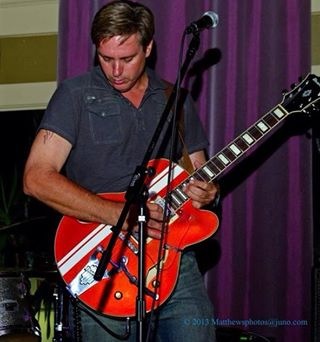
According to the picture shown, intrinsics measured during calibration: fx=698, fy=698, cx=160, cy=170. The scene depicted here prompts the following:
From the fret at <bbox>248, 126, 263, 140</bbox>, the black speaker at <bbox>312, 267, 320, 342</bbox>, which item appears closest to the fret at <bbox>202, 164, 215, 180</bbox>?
the fret at <bbox>248, 126, 263, 140</bbox>

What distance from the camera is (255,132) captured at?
2734 mm

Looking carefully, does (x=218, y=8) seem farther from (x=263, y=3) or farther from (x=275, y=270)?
(x=275, y=270)

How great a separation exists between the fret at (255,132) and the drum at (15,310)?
124cm

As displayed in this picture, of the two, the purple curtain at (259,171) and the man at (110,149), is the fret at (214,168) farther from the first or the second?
the purple curtain at (259,171)

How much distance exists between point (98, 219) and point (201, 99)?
127 centimetres

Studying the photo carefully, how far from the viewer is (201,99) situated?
3.49 m

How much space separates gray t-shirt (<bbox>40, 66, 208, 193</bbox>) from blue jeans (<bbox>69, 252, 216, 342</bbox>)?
40 centimetres

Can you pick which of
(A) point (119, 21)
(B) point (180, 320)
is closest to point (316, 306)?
(B) point (180, 320)

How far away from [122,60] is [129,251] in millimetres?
681

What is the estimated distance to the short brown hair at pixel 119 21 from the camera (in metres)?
2.45

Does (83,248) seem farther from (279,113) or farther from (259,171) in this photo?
(259,171)

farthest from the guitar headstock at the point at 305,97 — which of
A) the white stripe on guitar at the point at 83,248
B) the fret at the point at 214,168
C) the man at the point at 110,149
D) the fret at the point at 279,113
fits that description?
the white stripe on guitar at the point at 83,248

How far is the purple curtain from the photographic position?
3305mm

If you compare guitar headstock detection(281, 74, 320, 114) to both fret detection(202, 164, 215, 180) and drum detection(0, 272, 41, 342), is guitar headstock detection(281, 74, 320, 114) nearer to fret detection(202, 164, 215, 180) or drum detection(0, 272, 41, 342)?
fret detection(202, 164, 215, 180)
